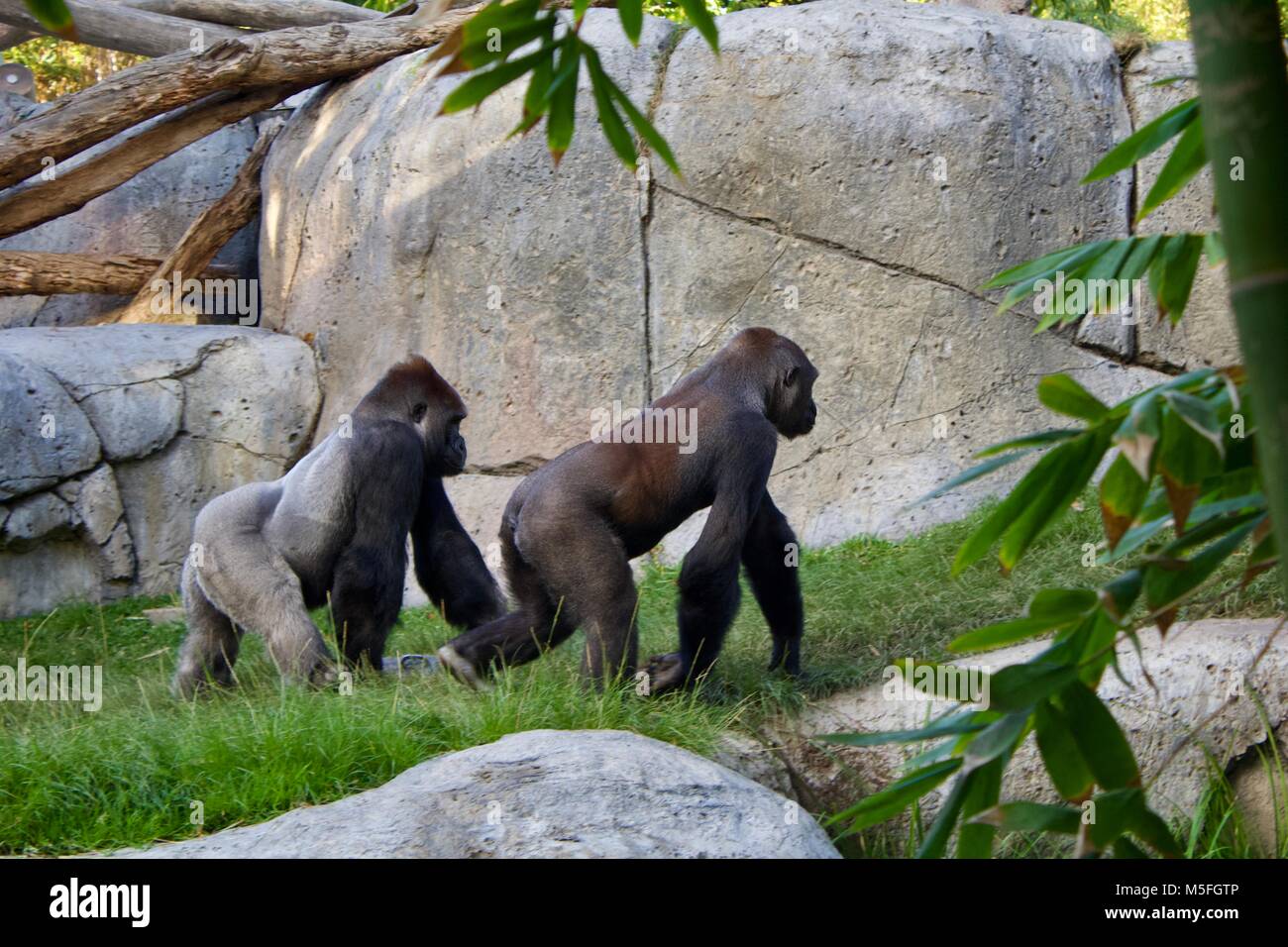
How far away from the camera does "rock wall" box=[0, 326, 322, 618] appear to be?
7480mm

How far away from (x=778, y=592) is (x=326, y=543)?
1.72 m

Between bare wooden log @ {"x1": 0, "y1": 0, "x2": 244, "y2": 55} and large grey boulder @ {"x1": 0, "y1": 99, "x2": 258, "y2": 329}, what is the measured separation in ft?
2.66

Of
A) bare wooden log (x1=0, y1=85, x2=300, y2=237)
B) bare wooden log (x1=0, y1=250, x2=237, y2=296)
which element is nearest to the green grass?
bare wooden log (x1=0, y1=250, x2=237, y2=296)

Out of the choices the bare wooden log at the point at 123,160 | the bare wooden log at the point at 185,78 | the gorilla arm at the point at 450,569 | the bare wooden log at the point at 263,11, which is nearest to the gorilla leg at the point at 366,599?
the gorilla arm at the point at 450,569

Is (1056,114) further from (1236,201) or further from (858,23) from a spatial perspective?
(1236,201)

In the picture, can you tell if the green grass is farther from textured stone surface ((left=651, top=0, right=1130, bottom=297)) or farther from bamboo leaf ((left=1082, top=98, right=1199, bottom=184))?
textured stone surface ((left=651, top=0, right=1130, bottom=297))

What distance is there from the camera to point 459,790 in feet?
11.1

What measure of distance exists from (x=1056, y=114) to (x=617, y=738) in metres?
5.21

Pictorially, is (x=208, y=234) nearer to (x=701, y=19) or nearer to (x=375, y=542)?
(x=375, y=542)

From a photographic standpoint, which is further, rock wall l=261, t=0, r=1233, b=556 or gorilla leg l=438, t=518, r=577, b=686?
rock wall l=261, t=0, r=1233, b=556

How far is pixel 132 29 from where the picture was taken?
8914 millimetres

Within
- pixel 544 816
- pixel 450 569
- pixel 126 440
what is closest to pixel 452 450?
pixel 450 569

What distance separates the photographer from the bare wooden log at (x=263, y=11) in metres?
9.19
